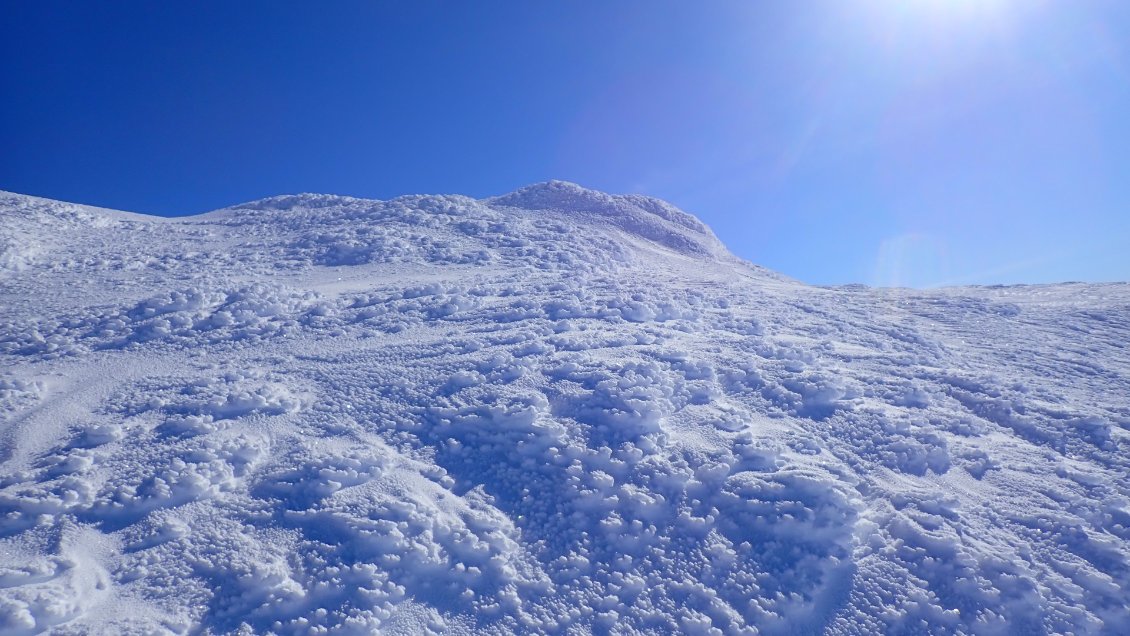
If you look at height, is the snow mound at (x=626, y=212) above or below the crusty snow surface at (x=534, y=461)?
above

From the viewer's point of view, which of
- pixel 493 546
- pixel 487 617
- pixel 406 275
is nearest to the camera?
pixel 487 617

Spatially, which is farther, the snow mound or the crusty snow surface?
the snow mound

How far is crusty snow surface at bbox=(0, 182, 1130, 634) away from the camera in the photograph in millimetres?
4828

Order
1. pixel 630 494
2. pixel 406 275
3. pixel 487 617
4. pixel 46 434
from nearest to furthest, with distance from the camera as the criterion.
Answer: pixel 487 617 → pixel 630 494 → pixel 46 434 → pixel 406 275

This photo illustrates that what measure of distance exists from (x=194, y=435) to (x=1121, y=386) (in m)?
11.5

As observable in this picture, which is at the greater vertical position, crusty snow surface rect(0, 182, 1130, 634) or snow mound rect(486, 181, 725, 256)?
snow mound rect(486, 181, 725, 256)

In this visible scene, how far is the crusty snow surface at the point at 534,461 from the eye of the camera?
15.8 feet

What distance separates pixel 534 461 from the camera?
6.39m

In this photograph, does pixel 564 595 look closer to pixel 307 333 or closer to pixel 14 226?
pixel 307 333

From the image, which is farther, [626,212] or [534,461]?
[626,212]

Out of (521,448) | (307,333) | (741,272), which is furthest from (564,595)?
(741,272)

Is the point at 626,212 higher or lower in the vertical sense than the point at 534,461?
higher

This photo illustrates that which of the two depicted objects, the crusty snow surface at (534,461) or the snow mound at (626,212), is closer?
the crusty snow surface at (534,461)

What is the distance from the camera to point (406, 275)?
12.5 meters
